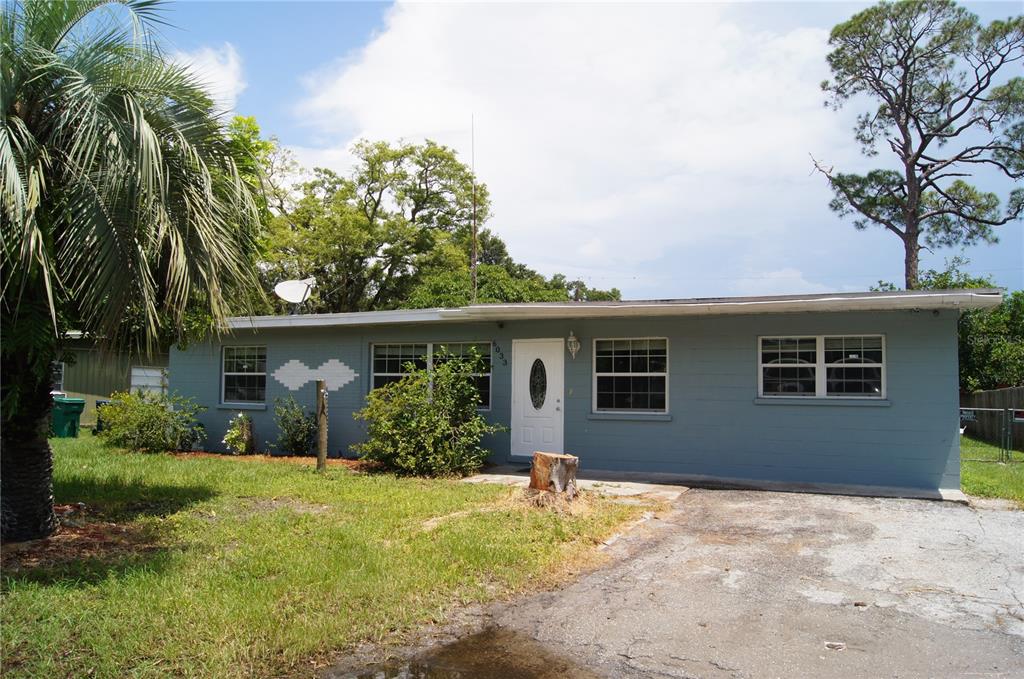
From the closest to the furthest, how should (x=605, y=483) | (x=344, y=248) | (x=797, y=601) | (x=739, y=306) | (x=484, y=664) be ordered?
1. (x=484, y=664)
2. (x=797, y=601)
3. (x=739, y=306)
4. (x=605, y=483)
5. (x=344, y=248)

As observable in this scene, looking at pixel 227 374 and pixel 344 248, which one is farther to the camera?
pixel 344 248

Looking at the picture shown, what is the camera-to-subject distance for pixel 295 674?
3984 mm

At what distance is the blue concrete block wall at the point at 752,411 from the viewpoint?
9.66 metres

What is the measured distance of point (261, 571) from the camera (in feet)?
18.3

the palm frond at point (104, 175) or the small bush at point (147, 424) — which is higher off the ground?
the palm frond at point (104, 175)

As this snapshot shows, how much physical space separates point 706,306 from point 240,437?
9.23 metres

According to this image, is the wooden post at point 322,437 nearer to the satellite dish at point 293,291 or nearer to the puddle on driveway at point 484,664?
A: the satellite dish at point 293,291

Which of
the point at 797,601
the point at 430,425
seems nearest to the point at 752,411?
the point at 430,425

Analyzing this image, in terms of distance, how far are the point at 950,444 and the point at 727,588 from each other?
5845mm

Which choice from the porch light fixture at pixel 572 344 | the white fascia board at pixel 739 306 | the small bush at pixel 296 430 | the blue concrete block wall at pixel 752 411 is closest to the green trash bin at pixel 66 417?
the small bush at pixel 296 430

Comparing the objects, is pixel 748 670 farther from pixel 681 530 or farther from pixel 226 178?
pixel 226 178

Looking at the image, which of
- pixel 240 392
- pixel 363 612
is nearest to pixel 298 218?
pixel 240 392

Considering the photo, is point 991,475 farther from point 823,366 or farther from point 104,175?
point 104,175

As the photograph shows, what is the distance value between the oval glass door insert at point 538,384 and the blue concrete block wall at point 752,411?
0.42 m
